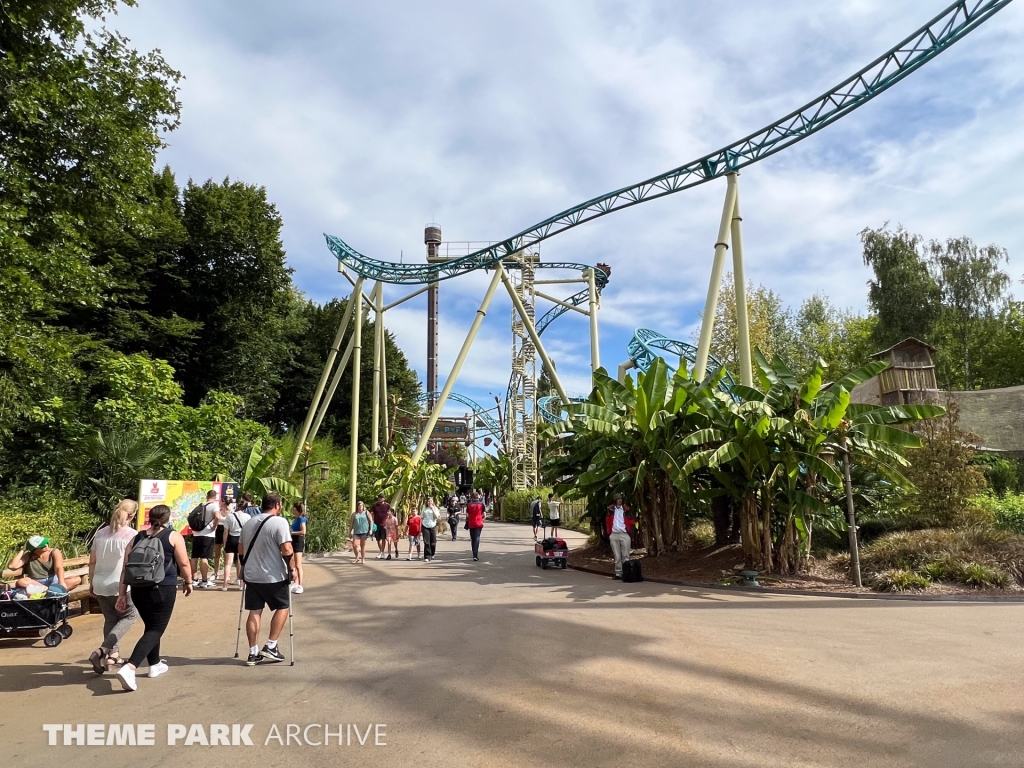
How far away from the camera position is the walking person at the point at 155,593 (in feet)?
18.8

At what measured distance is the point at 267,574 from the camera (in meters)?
6.19

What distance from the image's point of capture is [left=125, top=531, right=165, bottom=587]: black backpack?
5.67 m

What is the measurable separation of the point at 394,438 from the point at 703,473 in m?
19.4

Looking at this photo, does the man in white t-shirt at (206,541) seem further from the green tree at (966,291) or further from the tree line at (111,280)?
the green tree at (966,291)

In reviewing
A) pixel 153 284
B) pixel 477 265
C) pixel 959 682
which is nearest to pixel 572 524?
pixel 477 265

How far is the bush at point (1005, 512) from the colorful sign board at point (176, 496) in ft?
49.0

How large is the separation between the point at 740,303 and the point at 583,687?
11.2 meters

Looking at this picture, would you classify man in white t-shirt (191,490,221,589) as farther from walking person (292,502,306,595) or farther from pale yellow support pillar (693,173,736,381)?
pale yellow support pillar (693,173,736,381)

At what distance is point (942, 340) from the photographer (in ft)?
115

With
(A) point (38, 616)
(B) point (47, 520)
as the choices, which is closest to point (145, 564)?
(A) point (38, 616)

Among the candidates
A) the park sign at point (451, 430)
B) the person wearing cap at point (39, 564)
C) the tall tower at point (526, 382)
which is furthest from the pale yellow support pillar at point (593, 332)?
the park sign at point (451, 430)

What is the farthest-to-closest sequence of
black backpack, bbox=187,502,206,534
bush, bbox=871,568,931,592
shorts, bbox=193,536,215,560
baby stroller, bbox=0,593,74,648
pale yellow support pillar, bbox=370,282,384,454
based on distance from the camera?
pale yellow support pillar, bbox=370,282,384,454 → shorts, bbox=193,536,215,560 → black backpack, bbox=187,502,206,534 → bush, bbox=871,568,931,592 → baby stroller, bbox=0,593,74,648

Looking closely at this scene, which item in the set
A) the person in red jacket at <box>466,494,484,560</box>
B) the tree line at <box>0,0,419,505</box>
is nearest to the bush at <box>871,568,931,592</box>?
the person in red jacket at <box>466,494,484,560</box>

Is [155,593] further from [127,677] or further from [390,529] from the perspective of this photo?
[390,529]
